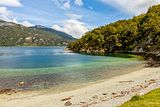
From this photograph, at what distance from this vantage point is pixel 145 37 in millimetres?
182875

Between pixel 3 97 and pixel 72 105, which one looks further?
pixel 3 97

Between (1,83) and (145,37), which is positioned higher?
(145,37)

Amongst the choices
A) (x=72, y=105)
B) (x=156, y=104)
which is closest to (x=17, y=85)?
(x=72, y=105)

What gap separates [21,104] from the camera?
36.9m

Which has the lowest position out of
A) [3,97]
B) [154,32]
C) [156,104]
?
[3,97]

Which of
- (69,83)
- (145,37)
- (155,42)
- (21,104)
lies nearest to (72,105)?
(21,104)

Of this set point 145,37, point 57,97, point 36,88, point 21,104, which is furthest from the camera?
point 145,37

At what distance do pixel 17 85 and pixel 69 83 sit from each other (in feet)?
34.3

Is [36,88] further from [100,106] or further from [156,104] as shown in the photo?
[156,104]

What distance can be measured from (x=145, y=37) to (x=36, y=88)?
14365 cm

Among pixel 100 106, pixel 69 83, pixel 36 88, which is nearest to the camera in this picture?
pixel 100 106

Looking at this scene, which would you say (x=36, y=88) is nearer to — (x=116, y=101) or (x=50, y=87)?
(x=50, y=87)

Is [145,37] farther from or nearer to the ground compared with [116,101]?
farther from the ground

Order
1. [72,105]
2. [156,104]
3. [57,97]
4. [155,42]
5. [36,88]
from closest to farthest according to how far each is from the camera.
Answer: [156,104]
[72,105]
[57,97]
[36,88]
[155,42]
